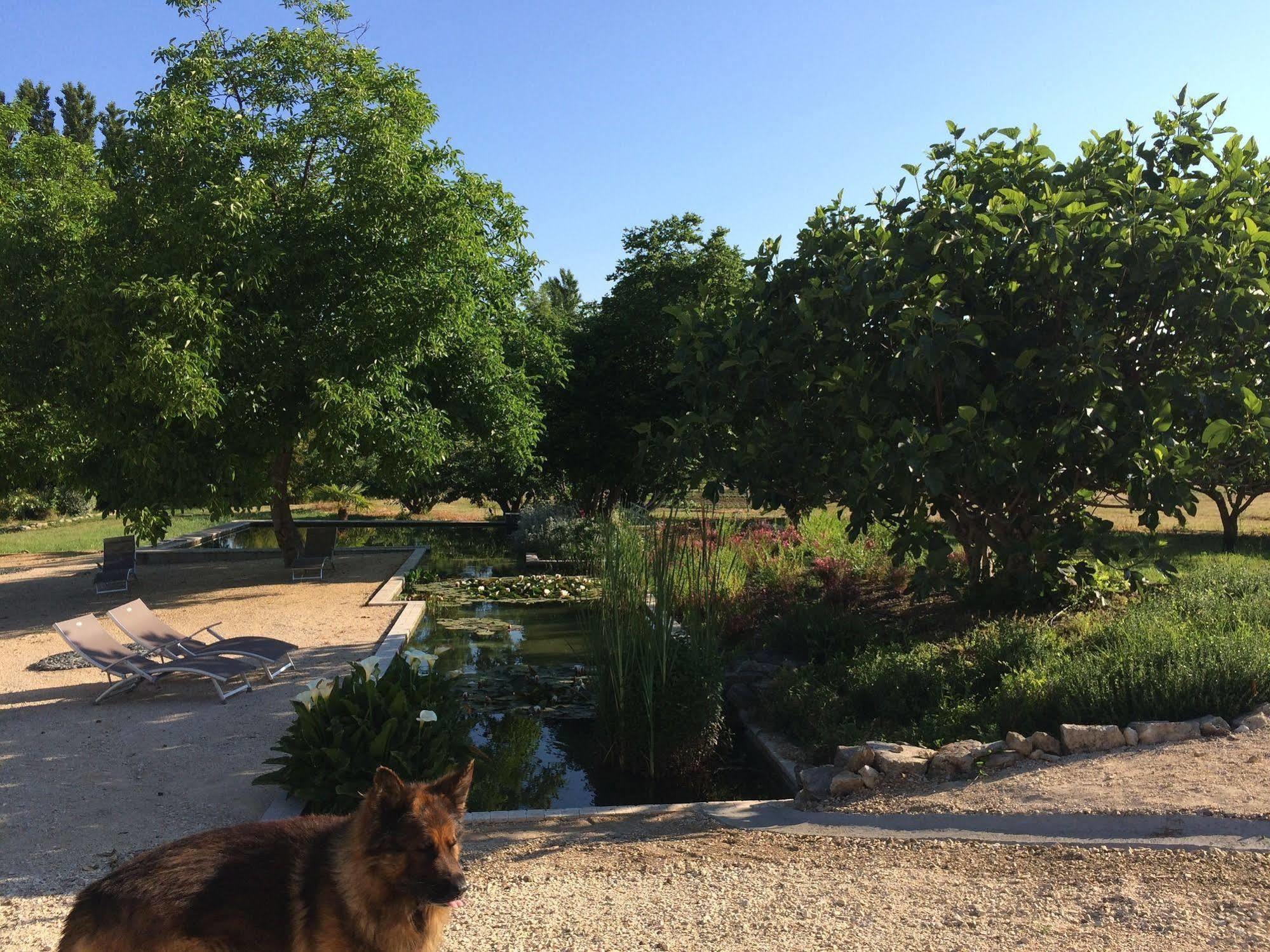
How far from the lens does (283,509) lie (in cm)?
1605

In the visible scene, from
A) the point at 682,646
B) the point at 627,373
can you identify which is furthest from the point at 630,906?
the point at 627,373

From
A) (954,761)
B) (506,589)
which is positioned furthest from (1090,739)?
(506,589)

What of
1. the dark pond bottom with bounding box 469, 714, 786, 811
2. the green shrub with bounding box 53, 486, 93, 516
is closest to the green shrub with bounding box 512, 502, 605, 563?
the dark pond bottom with bounding box 469, 714, 786, 811

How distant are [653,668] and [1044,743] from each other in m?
2.56

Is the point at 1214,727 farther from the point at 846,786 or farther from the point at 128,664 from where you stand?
the point at 128,664

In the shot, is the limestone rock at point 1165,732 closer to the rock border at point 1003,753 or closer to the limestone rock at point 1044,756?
the rock border at point 1003,753

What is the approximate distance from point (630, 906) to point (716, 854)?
76 cm

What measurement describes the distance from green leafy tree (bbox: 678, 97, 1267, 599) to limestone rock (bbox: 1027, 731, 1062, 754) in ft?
5.58

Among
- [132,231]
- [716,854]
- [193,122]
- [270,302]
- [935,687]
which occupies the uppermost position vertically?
[193,122]

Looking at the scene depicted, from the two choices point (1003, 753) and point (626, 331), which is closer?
point (1003, 753)

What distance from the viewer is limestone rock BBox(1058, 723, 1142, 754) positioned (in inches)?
232

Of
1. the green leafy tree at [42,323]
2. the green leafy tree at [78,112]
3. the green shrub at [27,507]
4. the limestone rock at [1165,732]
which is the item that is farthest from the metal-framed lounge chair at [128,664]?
the green leafy tree at [78,112]

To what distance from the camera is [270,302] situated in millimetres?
13430

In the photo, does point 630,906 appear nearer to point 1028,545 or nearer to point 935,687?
point 935,687
